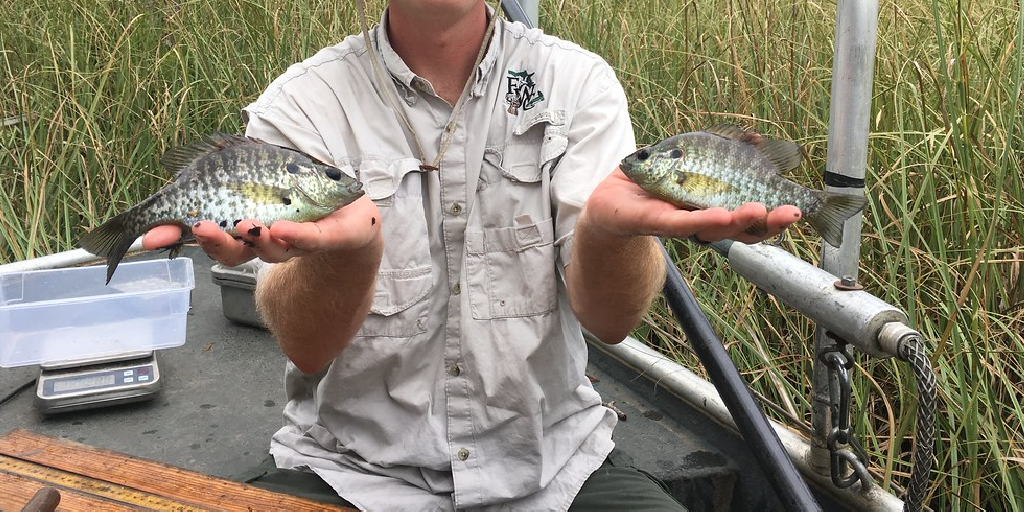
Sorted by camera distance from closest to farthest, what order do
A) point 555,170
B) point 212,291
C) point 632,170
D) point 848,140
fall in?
point 632,170 → point 848,140 → point 555,170 → point 212,291

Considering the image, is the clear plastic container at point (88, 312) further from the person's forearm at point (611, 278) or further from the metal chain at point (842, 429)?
the metal chain at point (842, 429)

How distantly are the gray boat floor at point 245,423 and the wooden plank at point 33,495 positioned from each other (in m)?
0.87

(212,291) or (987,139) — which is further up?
(987,139)

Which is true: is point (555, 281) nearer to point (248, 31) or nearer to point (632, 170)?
point (632, 170)

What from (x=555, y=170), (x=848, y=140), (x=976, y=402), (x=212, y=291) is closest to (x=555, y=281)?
(x=555, y=170)

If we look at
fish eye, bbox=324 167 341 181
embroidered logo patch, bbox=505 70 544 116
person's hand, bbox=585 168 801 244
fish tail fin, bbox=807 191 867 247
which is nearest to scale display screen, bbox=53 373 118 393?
embroidered logo patch, bbox=505 70 544 116

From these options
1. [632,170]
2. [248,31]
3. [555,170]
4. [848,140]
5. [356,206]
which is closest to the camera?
[632,170]

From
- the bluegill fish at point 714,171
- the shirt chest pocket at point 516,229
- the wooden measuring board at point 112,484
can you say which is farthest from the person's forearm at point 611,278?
the wooden measuring board at point 112,484

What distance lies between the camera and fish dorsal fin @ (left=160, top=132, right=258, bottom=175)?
1.69m

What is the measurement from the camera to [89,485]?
6.12ft

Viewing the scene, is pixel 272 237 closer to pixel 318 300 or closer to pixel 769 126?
pixel 318 300

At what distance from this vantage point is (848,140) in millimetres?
2168

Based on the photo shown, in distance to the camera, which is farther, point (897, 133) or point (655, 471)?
point (897, 133)

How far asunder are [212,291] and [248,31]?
5.38 ft
